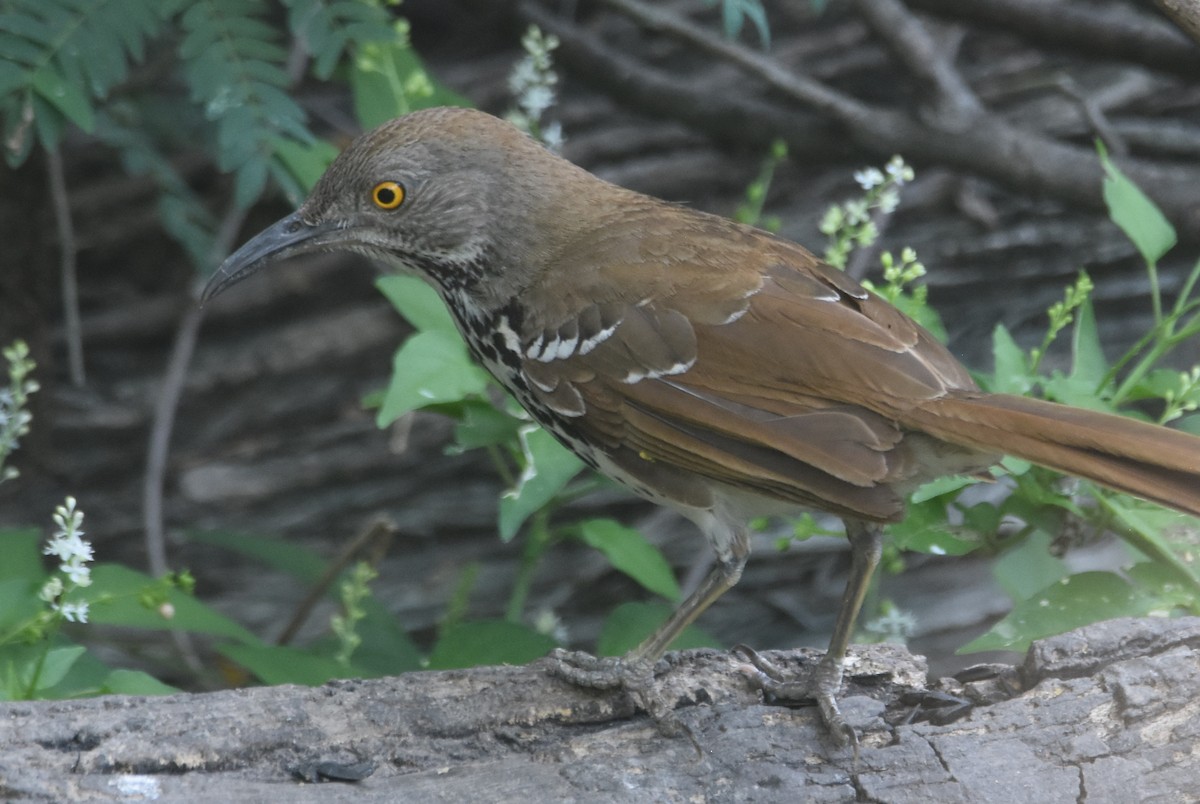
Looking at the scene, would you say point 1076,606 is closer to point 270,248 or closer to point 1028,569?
point 1028,569

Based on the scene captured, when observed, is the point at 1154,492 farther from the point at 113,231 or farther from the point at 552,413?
the point at 113,231

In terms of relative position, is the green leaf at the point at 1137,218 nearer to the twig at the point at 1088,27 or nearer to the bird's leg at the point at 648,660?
the bird's leg at the point at 648,660

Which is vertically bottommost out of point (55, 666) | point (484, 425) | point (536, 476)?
point (55, 666)

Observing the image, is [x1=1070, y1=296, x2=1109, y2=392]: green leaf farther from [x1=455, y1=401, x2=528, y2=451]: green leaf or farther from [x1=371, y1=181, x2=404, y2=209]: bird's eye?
[x1=371, y1=181, x2=404, y2=209]: bird's eye

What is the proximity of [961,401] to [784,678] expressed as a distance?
2.57 feet

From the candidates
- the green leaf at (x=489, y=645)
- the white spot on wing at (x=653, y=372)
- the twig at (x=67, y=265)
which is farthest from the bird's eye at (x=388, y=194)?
the twig at (x=67, y=265)

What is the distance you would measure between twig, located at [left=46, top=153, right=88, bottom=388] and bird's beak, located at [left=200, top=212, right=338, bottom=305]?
4.60 feet

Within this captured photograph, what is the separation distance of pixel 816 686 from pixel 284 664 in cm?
135

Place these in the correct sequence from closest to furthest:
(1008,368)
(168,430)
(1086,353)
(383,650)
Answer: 1. (1008,368)
2. (1086,353)
3. (383,650)
4. (168,430)

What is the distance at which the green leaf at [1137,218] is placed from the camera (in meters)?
3.46

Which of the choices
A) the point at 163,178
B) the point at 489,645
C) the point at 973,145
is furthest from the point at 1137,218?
the point at 163,178

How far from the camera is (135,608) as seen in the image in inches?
126

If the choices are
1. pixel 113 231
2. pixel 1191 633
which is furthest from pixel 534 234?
pixel 113 231

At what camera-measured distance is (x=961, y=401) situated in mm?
2725
